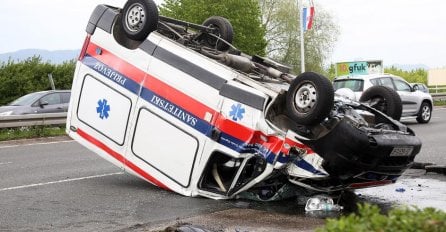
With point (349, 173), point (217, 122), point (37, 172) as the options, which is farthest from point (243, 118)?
point (37, 172)

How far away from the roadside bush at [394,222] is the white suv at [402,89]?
1592 centimetres

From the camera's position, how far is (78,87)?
8406 mm

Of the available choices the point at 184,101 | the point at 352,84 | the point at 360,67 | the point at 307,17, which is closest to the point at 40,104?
the point at 352,84

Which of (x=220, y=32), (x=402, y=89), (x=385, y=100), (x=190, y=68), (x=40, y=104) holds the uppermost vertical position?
(x=220, y=32)

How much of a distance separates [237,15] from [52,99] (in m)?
23.2

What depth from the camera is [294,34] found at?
58188 mm

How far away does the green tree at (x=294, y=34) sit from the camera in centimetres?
5722

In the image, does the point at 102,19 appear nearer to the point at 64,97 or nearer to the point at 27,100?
the point at 27,100

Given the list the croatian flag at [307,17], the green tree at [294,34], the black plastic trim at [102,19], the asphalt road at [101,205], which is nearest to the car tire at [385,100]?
the asphalt road at [101,205]

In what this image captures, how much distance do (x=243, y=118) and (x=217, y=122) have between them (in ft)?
1.06

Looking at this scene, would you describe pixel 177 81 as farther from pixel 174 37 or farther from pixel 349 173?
pixel 349 173

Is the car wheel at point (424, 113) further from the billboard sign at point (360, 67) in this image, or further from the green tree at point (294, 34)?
the green tree at point (294, 34)

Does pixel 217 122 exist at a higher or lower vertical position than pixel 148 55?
lower

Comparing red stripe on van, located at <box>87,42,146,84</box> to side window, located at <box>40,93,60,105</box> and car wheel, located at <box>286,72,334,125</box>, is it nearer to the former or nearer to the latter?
car wheel, located at <box>286,72,334,125</box>
